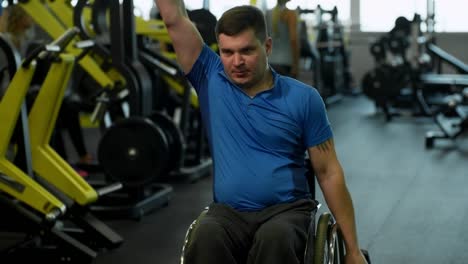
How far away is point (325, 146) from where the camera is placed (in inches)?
71.3

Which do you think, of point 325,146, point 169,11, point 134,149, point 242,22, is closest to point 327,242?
point 325,146

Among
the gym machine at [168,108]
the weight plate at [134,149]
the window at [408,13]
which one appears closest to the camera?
the weight plate at [134,149]

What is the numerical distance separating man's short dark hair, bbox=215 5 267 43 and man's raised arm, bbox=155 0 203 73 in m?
0.11

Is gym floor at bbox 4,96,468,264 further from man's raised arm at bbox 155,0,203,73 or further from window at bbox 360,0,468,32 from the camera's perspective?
window at bbox 360,0,468,32

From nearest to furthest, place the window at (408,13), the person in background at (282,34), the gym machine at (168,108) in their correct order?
1. the gym machine at (168,108)
2. the person in background at (282,34)
3. the window at (408,13)

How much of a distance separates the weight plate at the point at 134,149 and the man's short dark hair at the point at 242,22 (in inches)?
75.6

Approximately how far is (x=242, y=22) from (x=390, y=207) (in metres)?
2.36

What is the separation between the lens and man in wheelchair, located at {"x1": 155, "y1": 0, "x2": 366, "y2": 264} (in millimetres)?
1743

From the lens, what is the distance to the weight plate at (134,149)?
12.0 ft

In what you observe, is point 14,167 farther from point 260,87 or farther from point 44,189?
point 260,87

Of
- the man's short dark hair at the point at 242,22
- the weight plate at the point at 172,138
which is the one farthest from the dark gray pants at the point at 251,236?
the weight plate at the point at 172,138

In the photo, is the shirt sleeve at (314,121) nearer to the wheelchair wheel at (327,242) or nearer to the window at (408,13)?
the wheelchair wheel at (327,242)

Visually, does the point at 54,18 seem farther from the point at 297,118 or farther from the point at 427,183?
the point at 297,118

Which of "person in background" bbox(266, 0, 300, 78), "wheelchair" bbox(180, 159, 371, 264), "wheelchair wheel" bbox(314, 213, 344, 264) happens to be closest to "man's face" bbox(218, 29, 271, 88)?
"wheelchair" bbox(180, 159, 371, 264)
